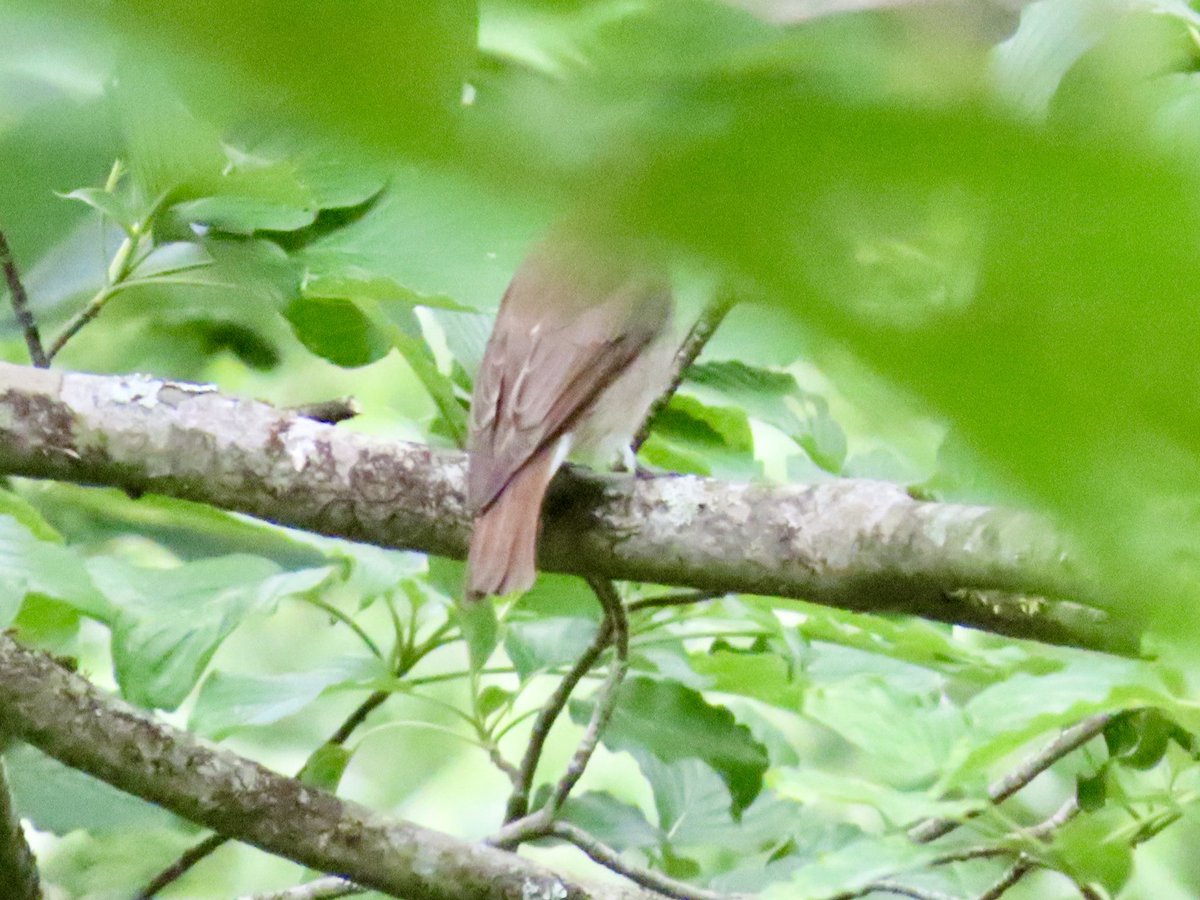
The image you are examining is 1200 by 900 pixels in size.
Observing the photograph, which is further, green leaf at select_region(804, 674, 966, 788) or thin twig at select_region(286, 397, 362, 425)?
thin twig at select_region(286, 397, 362, 425)

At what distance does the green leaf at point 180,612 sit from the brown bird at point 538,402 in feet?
1.01

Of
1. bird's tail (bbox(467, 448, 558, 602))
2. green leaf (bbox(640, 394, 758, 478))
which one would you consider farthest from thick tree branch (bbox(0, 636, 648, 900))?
green leaf (bbox(640, 394, 758, 478))

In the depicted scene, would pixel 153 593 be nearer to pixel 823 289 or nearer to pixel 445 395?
pixel 445 395

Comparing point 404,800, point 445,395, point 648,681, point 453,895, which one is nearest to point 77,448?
point 445,395

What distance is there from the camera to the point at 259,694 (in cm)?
247

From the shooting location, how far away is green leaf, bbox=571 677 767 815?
8.27 ft

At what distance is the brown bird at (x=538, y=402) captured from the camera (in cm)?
222

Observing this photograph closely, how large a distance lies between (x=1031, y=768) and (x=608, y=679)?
30.0 inches

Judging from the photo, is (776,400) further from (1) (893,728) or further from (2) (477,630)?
(1) (893,728)

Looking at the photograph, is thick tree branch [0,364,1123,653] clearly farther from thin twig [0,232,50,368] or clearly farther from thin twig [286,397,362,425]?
thin twig [0,232,50,368]

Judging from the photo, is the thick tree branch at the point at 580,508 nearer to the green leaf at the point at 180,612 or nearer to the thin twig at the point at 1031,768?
the green leaf at the point at 180,612

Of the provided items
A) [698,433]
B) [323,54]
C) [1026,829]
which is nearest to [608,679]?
[698,433]

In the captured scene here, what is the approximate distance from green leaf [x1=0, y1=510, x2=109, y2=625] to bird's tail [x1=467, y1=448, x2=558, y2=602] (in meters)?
0.55

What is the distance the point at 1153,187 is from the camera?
0.80ft
